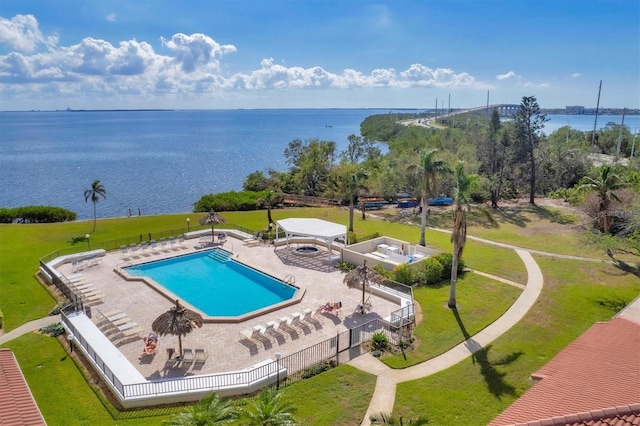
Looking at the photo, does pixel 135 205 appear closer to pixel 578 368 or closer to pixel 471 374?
pixel 471 374

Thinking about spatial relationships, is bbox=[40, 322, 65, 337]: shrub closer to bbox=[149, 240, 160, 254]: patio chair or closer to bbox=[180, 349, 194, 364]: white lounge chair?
bbox=[180, 349, 194, 364]: white lounge chair

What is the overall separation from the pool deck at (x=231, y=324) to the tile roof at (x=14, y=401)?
557 centimetres

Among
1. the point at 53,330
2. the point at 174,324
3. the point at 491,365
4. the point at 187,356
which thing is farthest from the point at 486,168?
the point at 53,330

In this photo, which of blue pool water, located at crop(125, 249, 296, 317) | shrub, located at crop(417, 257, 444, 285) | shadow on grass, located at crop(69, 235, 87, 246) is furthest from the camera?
shadow on grass, located at crop(69, 235, 87, 246)

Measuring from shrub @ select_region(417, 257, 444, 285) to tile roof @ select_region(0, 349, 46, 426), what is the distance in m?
21.6

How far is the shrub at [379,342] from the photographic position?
776 inches

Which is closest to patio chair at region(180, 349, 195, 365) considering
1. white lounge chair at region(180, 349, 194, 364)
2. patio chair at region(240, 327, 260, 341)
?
white lounge chair at region(180, 349, 194, 364)

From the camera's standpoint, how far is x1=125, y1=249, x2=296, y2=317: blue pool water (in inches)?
1015

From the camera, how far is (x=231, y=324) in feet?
73.4

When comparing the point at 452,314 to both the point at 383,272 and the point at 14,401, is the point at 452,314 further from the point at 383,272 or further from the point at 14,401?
the point at 14,401

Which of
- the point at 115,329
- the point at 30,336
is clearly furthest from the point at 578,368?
the point at 30,336

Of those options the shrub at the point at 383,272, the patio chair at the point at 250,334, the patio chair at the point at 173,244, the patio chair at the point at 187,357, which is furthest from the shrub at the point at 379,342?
the patio chair at the point at 173,244

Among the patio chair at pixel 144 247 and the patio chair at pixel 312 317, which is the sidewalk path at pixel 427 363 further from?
the patio chair at pixel 144 247

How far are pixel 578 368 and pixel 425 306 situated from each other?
10.6 metres
